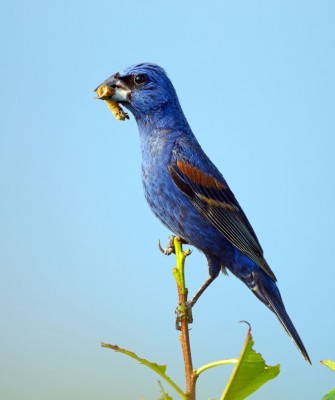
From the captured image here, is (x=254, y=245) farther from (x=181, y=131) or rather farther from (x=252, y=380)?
(x=252, y=380)

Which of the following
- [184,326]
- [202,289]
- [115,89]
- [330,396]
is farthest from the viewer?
[115,89]

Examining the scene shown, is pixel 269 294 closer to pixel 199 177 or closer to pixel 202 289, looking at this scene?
pixel 202 289

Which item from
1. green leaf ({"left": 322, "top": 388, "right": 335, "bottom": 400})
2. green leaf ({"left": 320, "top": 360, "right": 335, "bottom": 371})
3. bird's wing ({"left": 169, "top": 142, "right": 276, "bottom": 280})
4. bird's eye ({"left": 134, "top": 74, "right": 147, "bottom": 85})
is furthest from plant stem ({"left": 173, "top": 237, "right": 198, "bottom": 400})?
bird's eye ({"left": 134, "top": 74, "right": 147, "bottom": 85})

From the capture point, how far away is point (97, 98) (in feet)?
16.6

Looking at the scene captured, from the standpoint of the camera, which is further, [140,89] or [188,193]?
[140,89]

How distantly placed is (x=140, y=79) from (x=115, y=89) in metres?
0.25

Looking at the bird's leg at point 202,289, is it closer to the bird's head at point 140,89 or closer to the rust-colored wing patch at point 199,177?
the rust-colored wing patch at point 199,177

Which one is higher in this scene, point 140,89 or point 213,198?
point 140,89

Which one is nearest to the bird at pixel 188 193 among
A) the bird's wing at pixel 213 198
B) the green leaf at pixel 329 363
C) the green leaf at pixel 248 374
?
the bird's wing at pixel 213 198

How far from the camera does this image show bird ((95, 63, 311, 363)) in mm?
4695

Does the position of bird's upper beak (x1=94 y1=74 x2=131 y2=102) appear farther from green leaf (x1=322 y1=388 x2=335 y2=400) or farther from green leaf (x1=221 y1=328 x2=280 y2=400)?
green leaf (x1=322 y1=388 x2=335 y2=400)

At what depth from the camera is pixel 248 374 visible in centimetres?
198

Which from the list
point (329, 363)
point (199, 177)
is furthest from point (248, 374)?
point (199, 177)

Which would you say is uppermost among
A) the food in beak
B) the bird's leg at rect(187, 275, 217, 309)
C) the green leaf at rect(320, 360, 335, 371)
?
the food in beak
